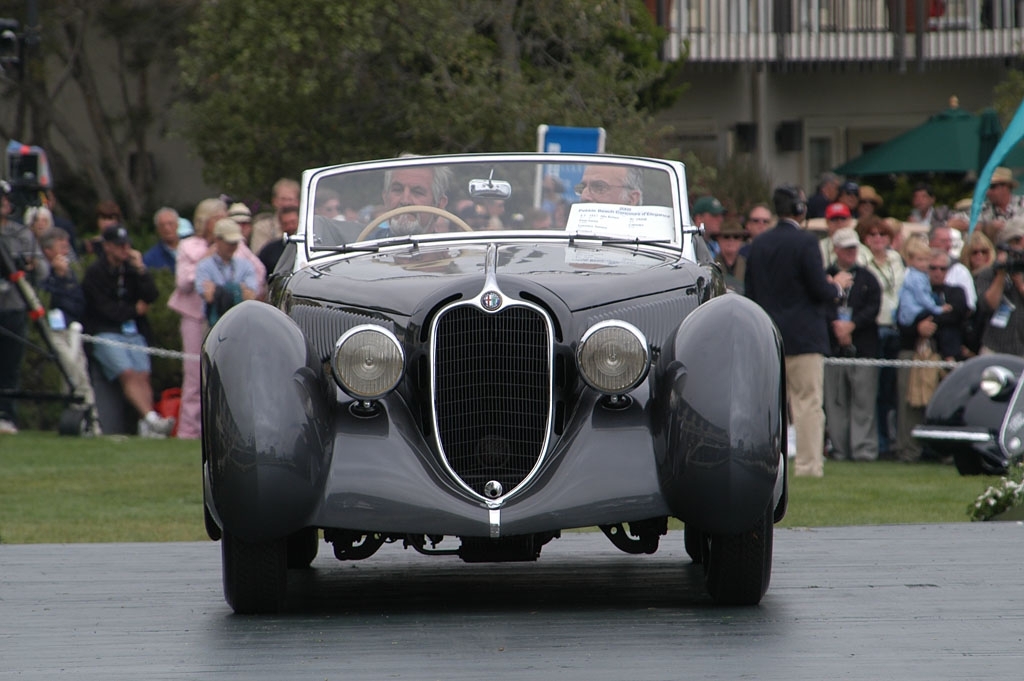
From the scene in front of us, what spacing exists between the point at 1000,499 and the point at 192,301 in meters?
8.29

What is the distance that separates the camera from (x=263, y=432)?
5848 millimetres

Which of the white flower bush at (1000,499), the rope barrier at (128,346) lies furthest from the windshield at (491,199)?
the rope barrier at (128,346)

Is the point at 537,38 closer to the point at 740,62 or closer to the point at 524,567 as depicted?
the point at 740,62

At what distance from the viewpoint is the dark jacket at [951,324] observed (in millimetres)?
15242

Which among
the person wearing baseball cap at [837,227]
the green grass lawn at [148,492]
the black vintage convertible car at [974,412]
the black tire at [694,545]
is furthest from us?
the person wearing baseball cap at [837,227]

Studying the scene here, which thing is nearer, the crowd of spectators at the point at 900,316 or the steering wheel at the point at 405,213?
the steering wheel at the point at 405,213

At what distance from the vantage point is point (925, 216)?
19953 millimetres

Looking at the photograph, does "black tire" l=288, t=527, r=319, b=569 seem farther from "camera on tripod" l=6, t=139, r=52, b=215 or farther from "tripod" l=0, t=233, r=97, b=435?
"camera on tripod" l=6, t=139, r=52, b=215

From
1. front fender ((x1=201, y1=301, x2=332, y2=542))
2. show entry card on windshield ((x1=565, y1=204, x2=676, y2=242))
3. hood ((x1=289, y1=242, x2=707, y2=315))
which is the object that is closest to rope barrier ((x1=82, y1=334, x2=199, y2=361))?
show entry card on windshield ((x1=565, y1=204, x2=676, y2=242))

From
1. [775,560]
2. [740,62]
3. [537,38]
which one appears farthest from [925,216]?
[775,560]

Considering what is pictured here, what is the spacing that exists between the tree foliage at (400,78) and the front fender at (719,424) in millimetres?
12572

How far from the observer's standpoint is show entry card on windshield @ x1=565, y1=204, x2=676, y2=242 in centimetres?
748

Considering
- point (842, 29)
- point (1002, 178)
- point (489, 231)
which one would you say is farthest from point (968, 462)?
point (842, 29)

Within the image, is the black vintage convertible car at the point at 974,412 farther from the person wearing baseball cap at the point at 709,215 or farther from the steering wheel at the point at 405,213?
the steering wheel at the point at 405,213
